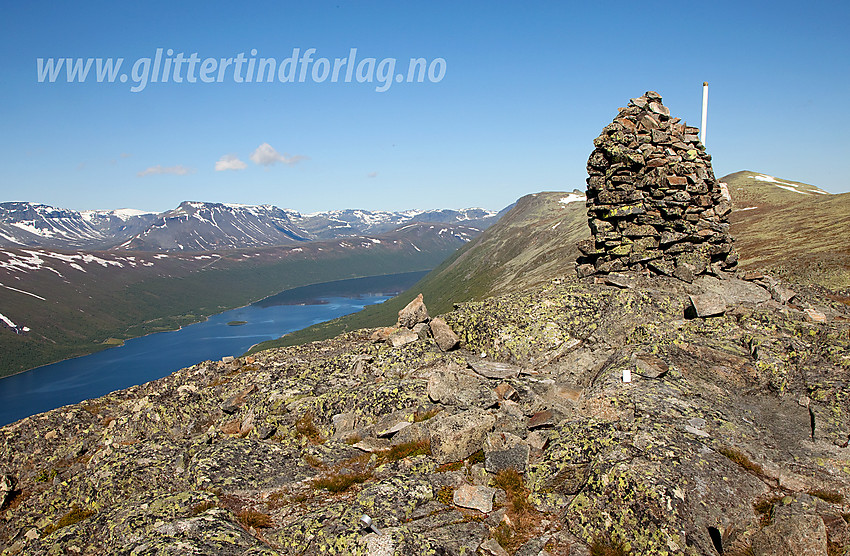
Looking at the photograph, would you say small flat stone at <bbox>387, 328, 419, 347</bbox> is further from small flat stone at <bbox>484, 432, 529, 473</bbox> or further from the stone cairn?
the stone cairn

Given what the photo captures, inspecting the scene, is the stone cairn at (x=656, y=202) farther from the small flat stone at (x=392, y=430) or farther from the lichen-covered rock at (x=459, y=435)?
the small flat stone at (x=392, y=430)

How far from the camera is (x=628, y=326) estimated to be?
20156 mm

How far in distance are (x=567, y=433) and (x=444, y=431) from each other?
3671 mm

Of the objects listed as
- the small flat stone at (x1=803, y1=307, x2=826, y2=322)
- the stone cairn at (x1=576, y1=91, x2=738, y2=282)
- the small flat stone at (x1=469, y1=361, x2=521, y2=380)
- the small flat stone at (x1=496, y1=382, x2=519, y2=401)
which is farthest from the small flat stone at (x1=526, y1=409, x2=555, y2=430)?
the small flat stone at (x1=803, y1=307, x2=826, y2=322)

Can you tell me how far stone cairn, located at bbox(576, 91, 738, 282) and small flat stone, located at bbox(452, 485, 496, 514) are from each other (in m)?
15.6

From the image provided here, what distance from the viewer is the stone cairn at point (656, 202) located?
2284 cm

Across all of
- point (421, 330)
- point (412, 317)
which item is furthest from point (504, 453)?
point (412, 317)

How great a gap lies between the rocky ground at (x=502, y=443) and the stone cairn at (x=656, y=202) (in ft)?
5.15

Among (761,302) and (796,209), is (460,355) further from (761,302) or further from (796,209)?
(796,209)

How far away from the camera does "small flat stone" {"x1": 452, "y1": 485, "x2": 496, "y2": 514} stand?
11609 mm

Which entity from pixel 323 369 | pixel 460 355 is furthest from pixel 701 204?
pixel 323 369

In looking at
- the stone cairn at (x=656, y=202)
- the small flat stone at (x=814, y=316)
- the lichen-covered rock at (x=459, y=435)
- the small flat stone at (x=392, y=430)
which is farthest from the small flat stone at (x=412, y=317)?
the small flat stone at (x=814, y=316)

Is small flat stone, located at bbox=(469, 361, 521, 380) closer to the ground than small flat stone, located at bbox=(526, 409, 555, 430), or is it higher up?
higher up

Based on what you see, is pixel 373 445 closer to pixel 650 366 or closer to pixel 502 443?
pixel 502 443
